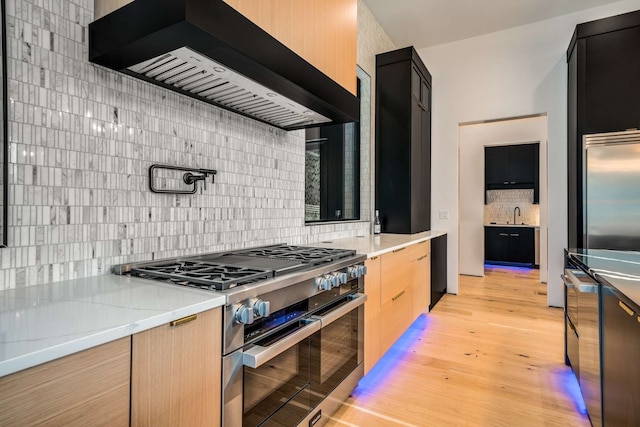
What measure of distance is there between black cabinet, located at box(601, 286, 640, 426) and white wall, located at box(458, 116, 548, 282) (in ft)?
14.2

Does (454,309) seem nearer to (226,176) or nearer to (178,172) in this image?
(226,176)

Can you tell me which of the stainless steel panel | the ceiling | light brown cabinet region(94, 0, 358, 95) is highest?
the ceiling

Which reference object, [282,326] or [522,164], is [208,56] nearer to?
[282,326]

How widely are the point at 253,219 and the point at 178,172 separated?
0.56 meters

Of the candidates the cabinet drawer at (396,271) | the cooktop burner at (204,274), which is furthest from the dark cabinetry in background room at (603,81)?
the cooktop burner at (204,274)

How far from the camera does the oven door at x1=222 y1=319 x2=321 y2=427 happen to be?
1.07 metres

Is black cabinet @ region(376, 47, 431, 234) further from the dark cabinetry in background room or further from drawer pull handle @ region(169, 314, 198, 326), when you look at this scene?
drawer pull handle @ region(169, 314, 198, 326)

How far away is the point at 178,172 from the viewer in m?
1.56

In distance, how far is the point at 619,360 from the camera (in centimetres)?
122

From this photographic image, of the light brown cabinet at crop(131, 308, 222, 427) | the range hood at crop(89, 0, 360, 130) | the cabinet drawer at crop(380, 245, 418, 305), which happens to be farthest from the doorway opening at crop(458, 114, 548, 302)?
the light brown cabinet at crop(131, 308, 222, 427)

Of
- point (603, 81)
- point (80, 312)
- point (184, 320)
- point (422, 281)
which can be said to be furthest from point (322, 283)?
point (603, 81)

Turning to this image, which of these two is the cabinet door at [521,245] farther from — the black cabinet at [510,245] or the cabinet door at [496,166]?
the cabinet door at [496,166]

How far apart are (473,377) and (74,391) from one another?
226cm

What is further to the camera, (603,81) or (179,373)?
(603,81)
